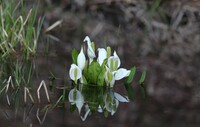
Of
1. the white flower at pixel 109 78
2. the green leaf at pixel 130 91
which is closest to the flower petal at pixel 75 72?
the white flower at pixel 109 78

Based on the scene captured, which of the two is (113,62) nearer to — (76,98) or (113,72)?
(113,72)

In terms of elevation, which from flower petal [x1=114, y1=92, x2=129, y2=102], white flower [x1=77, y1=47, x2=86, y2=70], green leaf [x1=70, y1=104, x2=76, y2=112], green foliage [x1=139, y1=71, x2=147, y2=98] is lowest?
green leaf [x1=70, y1=104, x2=76, y2=112]

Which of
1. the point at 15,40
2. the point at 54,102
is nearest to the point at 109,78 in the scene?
the point at 54,102

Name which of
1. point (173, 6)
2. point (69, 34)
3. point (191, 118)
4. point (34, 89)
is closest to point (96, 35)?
point (69, 34)

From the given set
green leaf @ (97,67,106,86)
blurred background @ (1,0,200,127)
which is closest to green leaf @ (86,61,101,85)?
green leaf @ (97,67,106,86)

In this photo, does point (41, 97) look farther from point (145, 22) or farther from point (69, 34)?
point (145, 22)

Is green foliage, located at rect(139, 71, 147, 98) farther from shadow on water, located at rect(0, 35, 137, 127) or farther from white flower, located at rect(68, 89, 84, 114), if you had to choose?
white flower, located at rect(68, 89, 84, 114)
